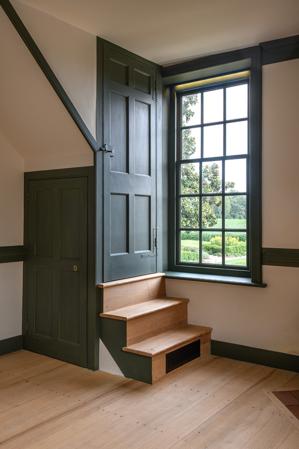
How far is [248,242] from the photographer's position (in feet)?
13.4

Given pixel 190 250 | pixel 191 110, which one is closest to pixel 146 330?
pixel 190 250

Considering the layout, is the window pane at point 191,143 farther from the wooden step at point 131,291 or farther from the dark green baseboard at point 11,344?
the dark green baseboard at point 11,344

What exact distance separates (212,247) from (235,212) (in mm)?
430

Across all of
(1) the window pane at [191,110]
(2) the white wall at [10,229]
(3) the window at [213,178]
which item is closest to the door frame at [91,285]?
(2) the white wall at [10,229]

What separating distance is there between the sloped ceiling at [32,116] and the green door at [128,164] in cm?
33

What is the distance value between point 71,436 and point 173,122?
3170 millimetres

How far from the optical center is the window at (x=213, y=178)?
4145mm

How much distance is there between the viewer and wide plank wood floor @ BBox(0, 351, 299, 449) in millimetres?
2553

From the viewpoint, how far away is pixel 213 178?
4301mm

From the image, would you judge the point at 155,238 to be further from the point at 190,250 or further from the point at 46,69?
the point at 46,69

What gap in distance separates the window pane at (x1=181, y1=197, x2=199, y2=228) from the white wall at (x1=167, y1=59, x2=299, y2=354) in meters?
0.79

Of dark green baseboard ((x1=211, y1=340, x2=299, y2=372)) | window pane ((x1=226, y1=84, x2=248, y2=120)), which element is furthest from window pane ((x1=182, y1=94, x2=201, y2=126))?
dark green baseboard ((x1=211, y1=340, x2=299, y2=372))

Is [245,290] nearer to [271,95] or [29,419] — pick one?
[271,95]

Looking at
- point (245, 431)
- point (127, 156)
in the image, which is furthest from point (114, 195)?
point (245, 431)
